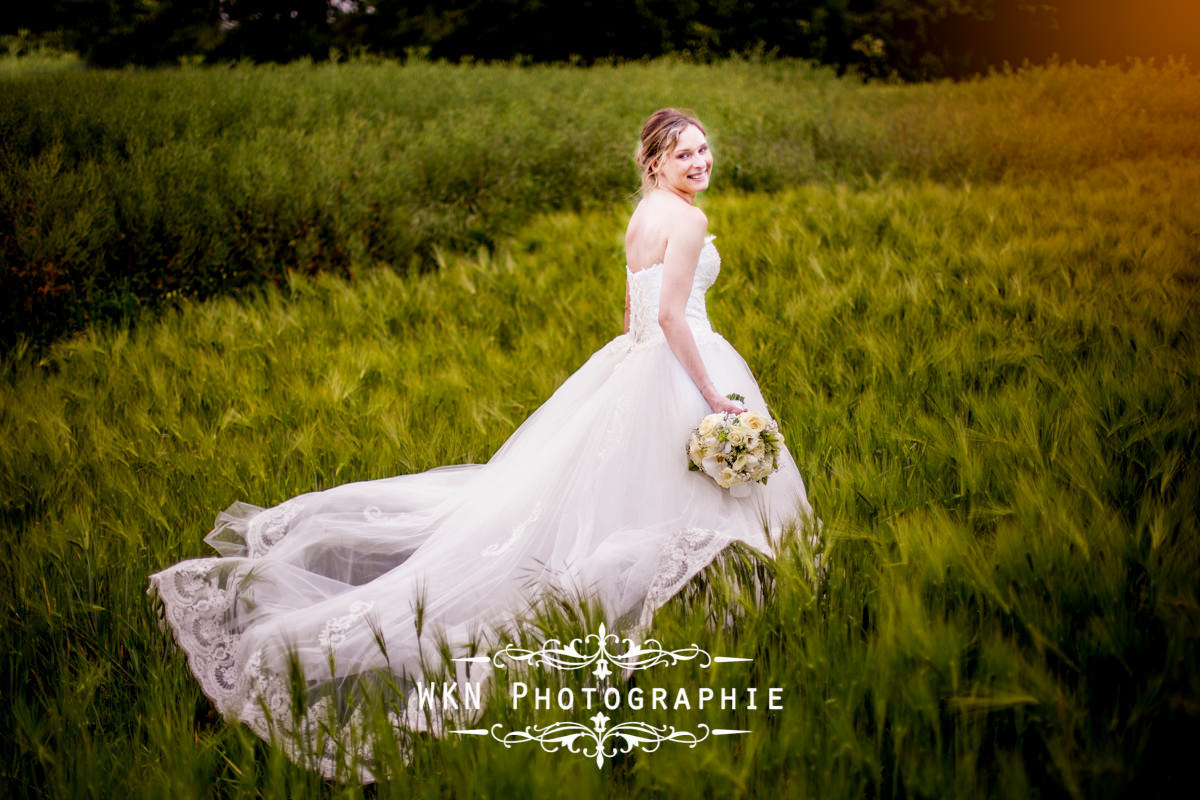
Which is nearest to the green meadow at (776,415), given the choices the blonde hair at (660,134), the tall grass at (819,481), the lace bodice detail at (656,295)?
the tall grass at (819,481)

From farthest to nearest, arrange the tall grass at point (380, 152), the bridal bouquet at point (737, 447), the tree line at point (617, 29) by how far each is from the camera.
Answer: the tree line at point (617, 29)
the tall grass at point (380, 152)
the bridal bouquet at point (737, 447)

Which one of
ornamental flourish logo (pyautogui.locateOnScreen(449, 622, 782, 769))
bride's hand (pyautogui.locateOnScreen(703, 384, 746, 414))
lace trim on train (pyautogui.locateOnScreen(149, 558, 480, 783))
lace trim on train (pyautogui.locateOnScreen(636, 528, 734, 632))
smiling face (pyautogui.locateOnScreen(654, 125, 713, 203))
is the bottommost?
lace trim on train (pyautogui.locateOnScreen(149, 558, 480, 783))

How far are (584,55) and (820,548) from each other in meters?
24.7

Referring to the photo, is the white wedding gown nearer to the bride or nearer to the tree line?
the bride

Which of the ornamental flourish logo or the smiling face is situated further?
the smiling face

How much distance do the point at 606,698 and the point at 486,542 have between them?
2.74 ft

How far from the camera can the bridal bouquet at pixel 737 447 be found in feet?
7.71

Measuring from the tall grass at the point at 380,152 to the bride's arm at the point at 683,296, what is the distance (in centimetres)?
483

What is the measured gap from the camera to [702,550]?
2309mm

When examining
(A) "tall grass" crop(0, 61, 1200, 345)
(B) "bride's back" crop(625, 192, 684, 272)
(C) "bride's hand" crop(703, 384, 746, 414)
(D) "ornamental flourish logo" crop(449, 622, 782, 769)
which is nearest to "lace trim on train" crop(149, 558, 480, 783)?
(D) "ornamental flourish logo" crop(449, 622, 782, 769)

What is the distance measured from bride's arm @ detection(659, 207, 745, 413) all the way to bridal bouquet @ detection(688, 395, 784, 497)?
175 millimetres

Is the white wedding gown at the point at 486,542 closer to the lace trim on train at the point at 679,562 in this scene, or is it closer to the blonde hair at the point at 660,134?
the lace trim on train at the point at 679,562

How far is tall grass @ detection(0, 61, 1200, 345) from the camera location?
19.8ft

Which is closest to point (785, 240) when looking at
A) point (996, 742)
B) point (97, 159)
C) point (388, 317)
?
point (388, 317)
